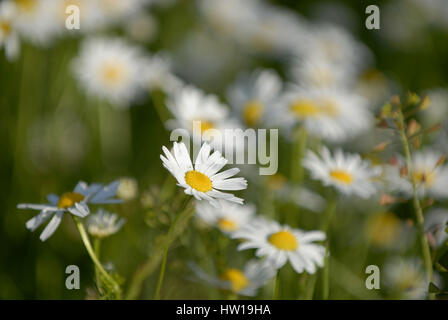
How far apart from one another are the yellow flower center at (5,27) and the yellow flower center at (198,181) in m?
0.70

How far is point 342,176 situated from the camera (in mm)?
1105

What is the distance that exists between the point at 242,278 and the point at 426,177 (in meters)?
0.52

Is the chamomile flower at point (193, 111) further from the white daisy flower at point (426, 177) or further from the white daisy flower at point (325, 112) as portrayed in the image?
the white daisy flower at point (426, 177)

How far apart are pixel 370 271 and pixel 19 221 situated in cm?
101

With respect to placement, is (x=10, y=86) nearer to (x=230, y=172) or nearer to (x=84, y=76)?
(x=84, y=76)

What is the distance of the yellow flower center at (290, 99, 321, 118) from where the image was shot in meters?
1.45

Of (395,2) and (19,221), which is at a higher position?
(395,2)

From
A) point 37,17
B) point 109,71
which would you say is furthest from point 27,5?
point 109,71

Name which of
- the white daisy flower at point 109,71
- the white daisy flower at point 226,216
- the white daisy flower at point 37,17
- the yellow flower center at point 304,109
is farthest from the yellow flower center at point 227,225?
the white daisy flower at point 37,17

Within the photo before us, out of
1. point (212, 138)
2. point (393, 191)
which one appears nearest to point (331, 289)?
point (393, 191)

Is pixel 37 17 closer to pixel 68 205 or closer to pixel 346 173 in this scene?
pixel 68 205

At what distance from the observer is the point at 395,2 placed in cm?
295

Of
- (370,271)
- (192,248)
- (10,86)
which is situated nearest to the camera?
(192,248)

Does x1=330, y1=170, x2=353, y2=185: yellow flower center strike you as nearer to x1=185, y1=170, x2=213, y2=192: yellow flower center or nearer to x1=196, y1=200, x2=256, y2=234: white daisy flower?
x1=196, y1=200, x2=256, y2=234: white daisy flower
